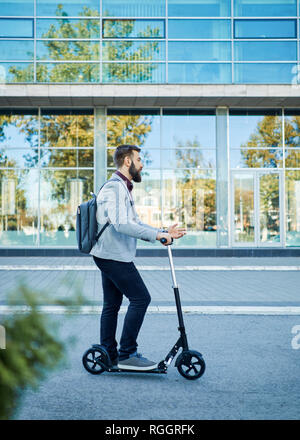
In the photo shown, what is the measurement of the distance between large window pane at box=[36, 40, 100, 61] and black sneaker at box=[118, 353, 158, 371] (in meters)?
16.5

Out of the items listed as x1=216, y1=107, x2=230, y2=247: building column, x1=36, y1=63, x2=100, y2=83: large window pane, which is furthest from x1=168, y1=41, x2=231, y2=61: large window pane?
x1=36, y1=63, x2=100, y2=83: large window pane

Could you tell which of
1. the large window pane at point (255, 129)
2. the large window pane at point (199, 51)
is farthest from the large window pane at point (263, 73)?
the large window pane at point (255, 129)

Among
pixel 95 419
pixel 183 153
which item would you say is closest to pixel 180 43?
pixel 183 153

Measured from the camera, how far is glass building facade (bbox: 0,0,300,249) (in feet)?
62.1

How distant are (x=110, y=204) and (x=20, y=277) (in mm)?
2797

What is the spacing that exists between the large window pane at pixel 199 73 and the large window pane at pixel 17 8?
570cm

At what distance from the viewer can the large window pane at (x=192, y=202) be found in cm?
1941

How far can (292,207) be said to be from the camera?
1981 cm

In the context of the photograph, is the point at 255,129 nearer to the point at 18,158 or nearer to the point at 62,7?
the point at 62,7

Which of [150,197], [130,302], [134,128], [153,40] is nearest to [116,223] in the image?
[130,302]

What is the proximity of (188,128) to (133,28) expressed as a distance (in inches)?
171

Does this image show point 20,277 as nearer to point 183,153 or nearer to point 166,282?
point 166,282

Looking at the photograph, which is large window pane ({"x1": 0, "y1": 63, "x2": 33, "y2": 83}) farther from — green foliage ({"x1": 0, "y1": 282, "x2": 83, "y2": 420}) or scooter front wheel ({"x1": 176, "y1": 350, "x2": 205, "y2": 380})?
green foliage ({"x1": 0, "y1": 282, "x2": 83, "y2": 420})

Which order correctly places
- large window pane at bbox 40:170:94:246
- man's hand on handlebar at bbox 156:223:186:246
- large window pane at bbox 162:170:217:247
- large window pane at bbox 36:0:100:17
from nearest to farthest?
1. man's hand on handlebar at bbox 156:223:186:246
2. large window pane at bbox 36:0:100:17
3. large window pane at bbox 40:170:94:246
4. large window pane at bbox 162:170:217:247
